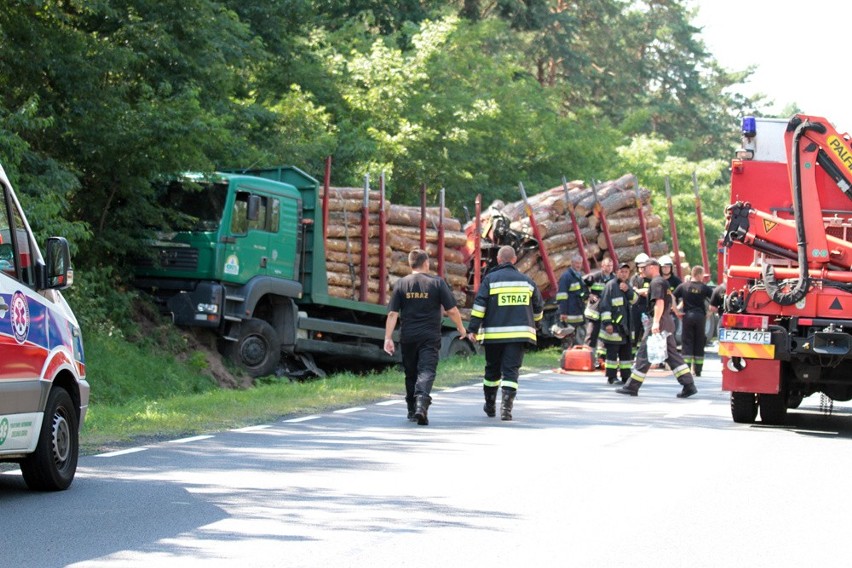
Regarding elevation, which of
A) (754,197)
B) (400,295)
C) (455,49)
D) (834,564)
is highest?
(455,49)

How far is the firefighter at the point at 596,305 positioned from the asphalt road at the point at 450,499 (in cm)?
759

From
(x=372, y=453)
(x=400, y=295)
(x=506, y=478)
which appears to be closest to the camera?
(x=506, y=478)

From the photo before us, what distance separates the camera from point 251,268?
22094 mm

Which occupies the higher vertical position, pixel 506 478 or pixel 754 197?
pixel 754 197

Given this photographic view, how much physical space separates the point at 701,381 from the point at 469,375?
3563 mm

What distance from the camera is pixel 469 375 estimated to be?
2230 cm

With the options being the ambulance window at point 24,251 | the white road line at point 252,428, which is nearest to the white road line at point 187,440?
the white road line at point 252,428

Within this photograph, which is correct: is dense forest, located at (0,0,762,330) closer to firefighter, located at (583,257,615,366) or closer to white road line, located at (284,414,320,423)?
white road line, located at (284,414,320,423)

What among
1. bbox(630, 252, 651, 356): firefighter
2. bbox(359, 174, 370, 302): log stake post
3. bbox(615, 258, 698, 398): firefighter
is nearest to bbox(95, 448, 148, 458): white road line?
bbox(615, 258, 698, 398): firefighter

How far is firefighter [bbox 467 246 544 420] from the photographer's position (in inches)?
619

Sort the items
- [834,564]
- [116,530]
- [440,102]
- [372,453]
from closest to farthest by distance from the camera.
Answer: [834,564] < [116,530] < [372,453] < [440,102]

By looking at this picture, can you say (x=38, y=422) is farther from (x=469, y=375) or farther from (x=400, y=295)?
(x=469, y=375)

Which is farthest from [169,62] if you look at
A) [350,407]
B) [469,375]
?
[350,407]

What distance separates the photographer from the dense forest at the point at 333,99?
21266 millimetres
